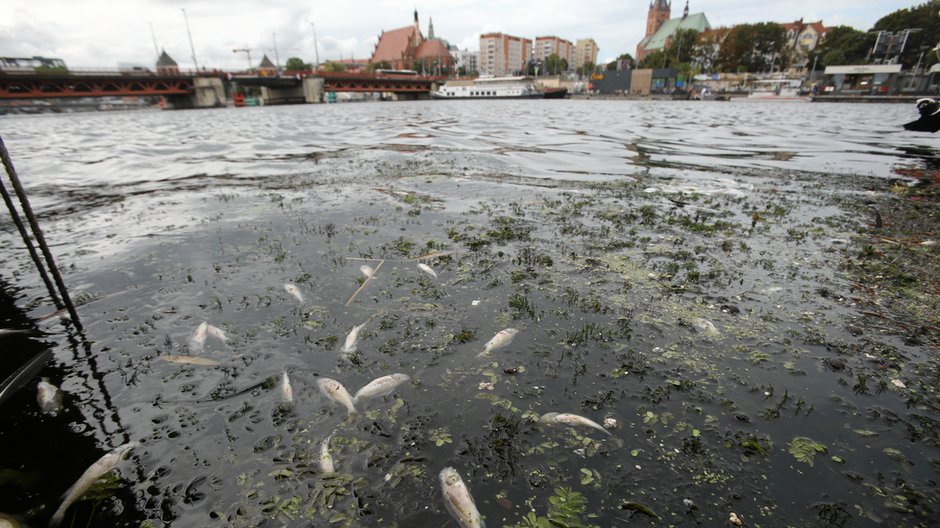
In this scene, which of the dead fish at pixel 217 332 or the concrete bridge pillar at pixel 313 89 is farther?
the concrete bridge pillar at pixel 313 89

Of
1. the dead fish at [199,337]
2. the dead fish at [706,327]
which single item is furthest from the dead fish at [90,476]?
the dead fish at [706,327]

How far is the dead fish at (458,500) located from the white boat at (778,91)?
11115cm

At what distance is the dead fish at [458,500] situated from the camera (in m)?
2.60

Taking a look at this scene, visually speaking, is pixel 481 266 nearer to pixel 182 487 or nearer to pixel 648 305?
pixel 648 305

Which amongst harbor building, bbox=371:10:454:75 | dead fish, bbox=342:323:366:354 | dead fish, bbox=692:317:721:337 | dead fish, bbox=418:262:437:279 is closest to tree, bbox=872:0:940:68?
dead fish, bbox=692:317:721:337

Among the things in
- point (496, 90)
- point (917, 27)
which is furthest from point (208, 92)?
point (917, 27)

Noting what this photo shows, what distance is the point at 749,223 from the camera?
320 inches

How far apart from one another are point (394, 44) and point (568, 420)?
704ft

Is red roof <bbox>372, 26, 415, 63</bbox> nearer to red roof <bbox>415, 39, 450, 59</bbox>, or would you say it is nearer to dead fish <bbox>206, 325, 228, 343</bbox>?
red roof <bbox>415, 39, 450, 59</bbox>

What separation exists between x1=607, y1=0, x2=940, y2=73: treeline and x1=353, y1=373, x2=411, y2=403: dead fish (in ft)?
→ 409

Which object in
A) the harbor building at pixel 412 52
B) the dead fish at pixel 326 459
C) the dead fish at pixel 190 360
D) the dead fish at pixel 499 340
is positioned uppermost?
the harbor building at pixel 412 52

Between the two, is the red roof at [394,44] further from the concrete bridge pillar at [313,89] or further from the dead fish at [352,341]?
the dead fish at [352,341]

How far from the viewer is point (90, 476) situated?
113 inches

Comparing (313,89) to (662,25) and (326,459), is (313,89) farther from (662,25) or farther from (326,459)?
(662,25)
